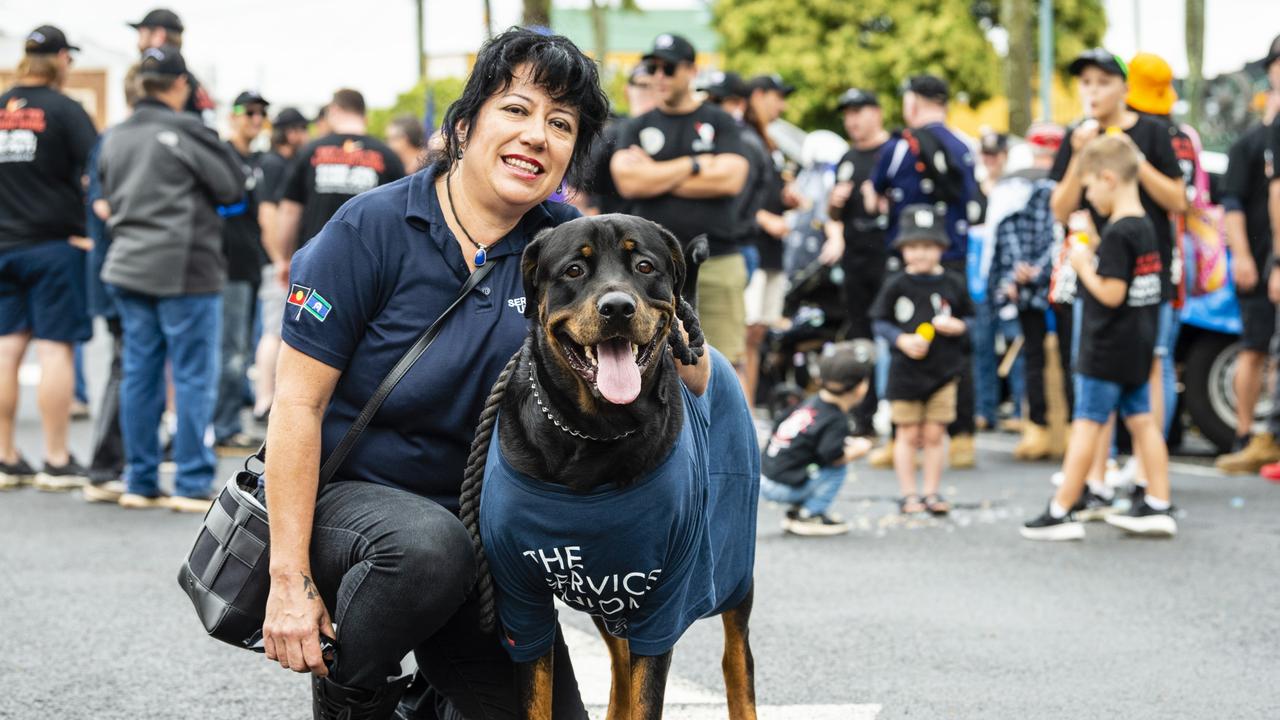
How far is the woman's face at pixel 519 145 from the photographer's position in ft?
11.5

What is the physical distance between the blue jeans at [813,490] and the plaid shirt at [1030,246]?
11.6ft

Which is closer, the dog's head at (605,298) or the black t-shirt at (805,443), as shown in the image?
the dog's head at (605,298)

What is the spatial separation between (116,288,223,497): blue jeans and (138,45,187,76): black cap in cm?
120

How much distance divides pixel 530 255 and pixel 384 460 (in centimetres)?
67

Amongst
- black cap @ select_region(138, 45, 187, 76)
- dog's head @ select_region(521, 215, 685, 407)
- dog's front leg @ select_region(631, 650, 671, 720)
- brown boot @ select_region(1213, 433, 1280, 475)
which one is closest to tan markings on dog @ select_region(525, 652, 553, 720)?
dog's front leg @ select_region(631, 650, 671, 720)

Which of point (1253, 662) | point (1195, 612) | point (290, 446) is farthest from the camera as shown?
point (1195, 612)

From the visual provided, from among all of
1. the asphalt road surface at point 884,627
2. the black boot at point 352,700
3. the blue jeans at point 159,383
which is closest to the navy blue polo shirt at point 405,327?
the black boot at point 352,700

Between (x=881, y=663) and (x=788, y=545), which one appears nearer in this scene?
(x=881, y=663)

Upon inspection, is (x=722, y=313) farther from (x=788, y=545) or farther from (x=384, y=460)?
(x=384, y=460)

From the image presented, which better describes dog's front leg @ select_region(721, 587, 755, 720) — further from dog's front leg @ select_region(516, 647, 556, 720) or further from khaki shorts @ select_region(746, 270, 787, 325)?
khaki shorts @ select_region(746, 270, 787, 325)

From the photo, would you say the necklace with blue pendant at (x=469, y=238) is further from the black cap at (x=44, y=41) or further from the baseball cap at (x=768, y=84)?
the baseball cap at (x=768, y=84)

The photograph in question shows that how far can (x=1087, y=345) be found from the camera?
23.3 ft

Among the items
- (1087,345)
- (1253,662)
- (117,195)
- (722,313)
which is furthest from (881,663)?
(117,195)

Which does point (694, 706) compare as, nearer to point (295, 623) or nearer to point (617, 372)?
point (295, 623)
